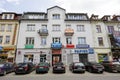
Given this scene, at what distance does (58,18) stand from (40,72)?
572 inches

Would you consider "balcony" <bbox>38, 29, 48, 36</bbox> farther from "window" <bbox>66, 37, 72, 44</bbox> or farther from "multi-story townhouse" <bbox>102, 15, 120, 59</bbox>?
"multi-story townhouse" <bbox>102, 15, 120, 59</bbox>

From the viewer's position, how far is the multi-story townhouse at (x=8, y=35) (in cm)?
2439

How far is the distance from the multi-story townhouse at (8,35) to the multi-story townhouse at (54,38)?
1.13m

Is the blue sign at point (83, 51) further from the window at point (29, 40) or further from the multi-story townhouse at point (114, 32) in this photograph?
the window at point (29, 40)

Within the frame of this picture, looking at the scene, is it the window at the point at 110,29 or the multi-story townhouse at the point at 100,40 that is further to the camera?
the window at the point at 110,29

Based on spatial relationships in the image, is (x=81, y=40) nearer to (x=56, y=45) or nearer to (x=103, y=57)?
(x=56, y=45)

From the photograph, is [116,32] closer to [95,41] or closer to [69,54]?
[95,41]

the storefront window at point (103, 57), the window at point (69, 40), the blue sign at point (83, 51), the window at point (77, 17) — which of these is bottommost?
the storefront window at point (103, 57)

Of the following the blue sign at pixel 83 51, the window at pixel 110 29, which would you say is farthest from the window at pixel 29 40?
the window at pixel 110 29

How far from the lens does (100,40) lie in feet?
87.5

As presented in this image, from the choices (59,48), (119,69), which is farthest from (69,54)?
(119,69)

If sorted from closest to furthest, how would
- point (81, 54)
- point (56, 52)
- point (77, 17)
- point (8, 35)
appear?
point (56, 52) < point (81, 54) < point (8, 35) < point (77, 17)

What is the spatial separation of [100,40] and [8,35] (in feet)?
66.8

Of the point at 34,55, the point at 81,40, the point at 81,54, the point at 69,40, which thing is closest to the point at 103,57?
the point at 81,54
